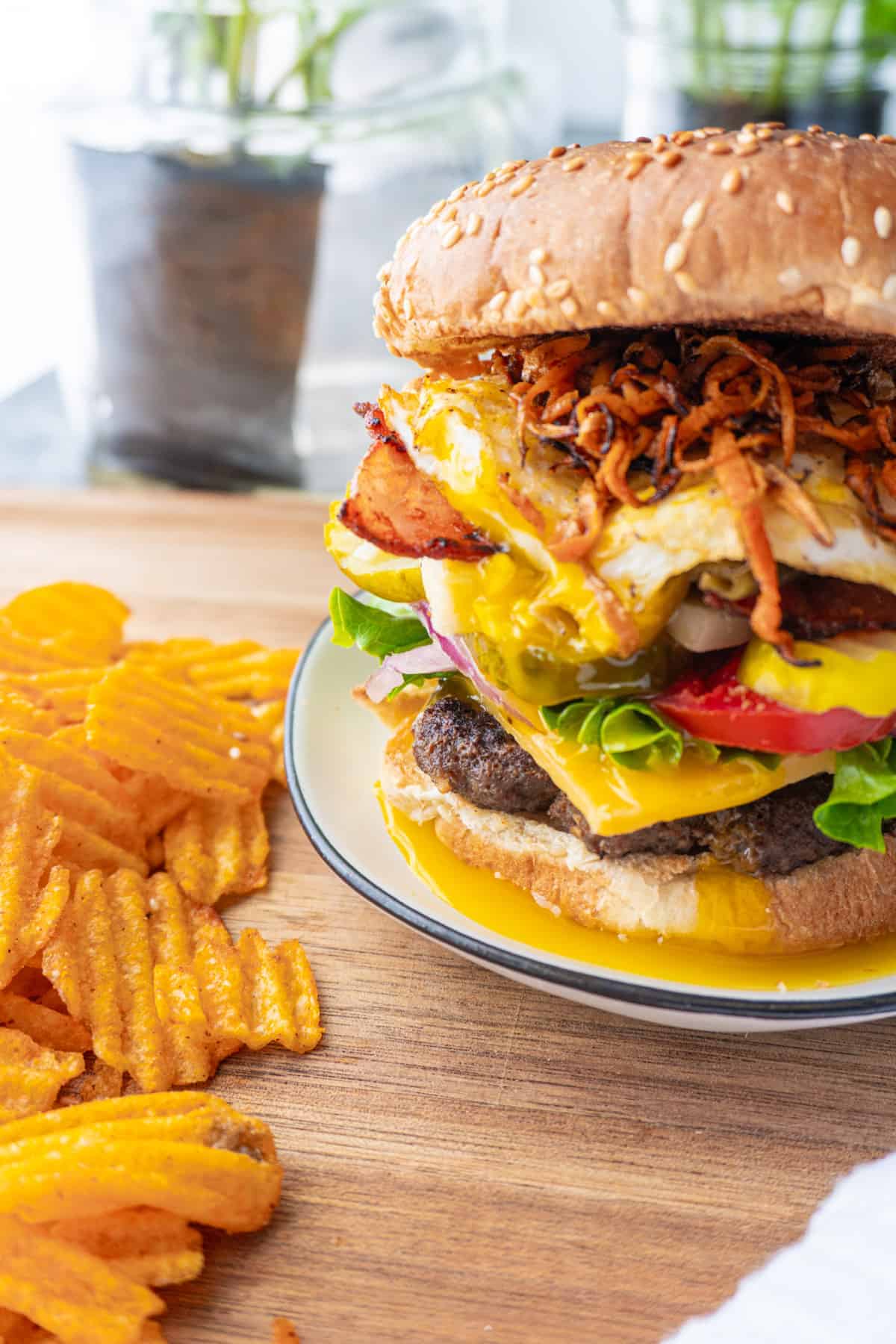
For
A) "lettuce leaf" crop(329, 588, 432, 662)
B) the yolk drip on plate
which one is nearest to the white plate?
the yolk drip on plate

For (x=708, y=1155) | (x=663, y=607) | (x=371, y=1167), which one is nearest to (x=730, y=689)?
(x=663, y=607)

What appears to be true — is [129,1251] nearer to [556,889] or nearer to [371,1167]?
[371,1167]

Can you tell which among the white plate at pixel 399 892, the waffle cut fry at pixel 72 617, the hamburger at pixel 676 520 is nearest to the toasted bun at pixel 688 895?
the hamburger at pixel 676 520

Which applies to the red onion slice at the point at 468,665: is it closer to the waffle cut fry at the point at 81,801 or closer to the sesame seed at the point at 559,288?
the sesame seed at the point at 559,288

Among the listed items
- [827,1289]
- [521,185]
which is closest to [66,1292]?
[827,1289]

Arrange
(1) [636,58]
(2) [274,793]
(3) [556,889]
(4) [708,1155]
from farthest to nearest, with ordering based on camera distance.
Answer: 1. (1) [636,58]
2. (2) [274,793]
3. (3) [556,889]
4. (4) [708,1155]

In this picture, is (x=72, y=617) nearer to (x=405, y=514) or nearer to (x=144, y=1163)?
(x=405, y=514)
